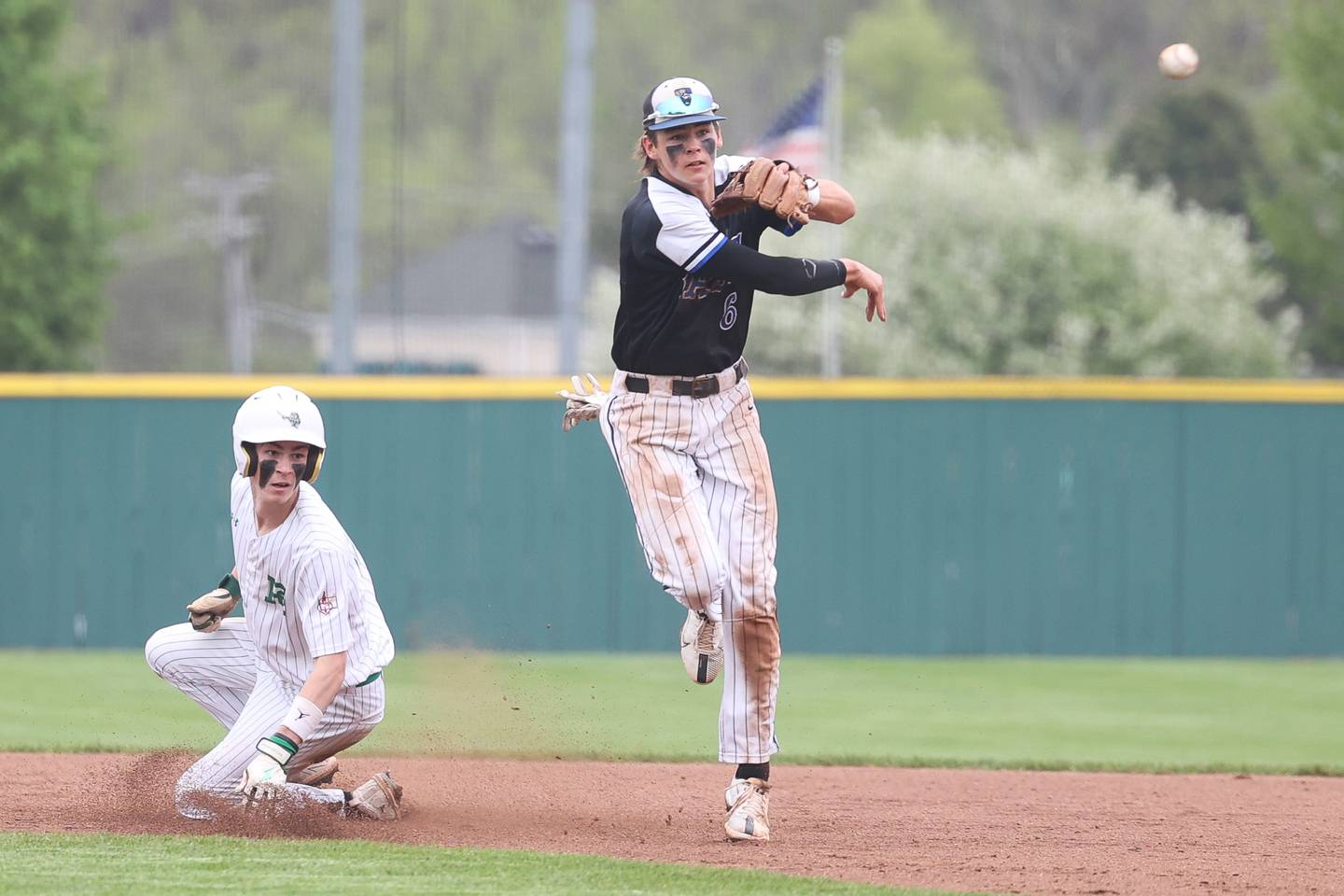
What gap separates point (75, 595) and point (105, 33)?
41753mm

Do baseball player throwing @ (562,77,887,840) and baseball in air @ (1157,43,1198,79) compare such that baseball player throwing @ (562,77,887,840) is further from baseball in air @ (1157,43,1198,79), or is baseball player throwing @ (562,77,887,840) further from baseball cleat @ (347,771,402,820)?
baseball in air @ (1157,43,1198,79)

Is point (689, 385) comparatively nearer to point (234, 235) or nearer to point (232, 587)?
point (232, 587)

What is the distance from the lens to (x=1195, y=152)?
46.2m

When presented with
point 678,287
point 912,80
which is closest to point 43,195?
point 678,287

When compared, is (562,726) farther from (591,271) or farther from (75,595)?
(591,271)

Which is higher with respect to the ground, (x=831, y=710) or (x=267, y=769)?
(x=267, y=769)

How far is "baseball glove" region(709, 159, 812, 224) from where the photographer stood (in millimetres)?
5470

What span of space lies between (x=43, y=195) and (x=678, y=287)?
75.2 ft

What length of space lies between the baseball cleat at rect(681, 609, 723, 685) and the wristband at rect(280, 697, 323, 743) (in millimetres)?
1264

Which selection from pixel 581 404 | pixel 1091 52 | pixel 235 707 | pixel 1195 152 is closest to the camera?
pixel 235 707

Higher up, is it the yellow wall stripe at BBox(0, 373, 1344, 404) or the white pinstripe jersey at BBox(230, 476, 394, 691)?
the yellow wall stripe at BBox(0, 373, 1344, 404)

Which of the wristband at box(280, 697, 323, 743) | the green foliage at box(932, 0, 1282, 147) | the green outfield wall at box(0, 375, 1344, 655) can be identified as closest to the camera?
the wristband at box(280, 697, 323, 743)

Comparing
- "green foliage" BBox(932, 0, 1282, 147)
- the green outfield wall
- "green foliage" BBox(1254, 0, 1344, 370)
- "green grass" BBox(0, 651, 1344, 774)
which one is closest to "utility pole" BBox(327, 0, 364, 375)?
the green outfield wall

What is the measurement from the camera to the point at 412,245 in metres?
43.4
